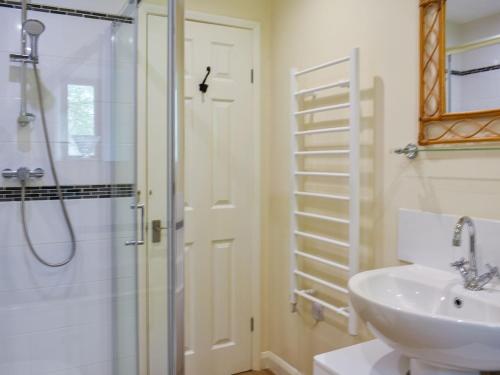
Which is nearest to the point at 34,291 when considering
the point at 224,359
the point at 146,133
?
the point at 146,133

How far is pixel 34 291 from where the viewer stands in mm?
2035

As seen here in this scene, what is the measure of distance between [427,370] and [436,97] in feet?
3.20

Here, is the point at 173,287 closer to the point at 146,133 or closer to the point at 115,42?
the point at 146,133

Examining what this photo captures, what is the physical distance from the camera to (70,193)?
6.84ft

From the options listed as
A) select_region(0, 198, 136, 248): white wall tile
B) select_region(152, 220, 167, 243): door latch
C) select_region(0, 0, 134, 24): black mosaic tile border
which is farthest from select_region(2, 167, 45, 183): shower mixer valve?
select_region(0, 0, 134, 24): black mosaic tile border

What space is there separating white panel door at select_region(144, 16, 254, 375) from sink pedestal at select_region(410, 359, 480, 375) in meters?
1.50

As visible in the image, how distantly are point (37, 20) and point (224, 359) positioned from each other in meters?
2.11

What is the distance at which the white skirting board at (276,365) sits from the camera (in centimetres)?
258

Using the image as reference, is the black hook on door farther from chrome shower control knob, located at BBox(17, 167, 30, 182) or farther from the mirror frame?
the mirror frame

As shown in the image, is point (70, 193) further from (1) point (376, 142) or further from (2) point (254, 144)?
(1) point (376, 142)

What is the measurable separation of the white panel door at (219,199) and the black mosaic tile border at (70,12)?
0.49m

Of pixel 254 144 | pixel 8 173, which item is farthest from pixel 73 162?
pixel 254 144

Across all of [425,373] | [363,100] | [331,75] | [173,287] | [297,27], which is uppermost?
[297,27]

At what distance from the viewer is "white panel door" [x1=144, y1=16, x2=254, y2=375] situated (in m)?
2.53
